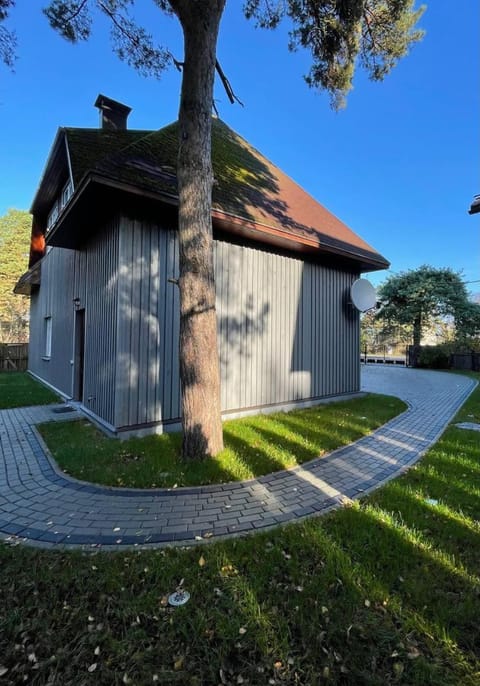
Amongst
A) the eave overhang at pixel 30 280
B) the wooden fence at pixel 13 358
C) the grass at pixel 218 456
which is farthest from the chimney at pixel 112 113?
the wooden fence at pixel 13 358

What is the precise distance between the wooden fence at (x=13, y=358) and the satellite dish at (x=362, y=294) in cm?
1697

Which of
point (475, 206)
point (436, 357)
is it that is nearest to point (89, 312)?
point (475, 206)

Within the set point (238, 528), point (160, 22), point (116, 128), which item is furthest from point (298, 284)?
point (116, 128)

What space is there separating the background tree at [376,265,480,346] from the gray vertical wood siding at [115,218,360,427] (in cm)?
1511

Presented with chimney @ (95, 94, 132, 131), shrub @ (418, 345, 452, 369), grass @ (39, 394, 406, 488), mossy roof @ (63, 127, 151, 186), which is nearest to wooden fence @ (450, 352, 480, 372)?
shrub @ (418, 345, 452, 369)

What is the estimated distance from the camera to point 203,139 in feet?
13.8

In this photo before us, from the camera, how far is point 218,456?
4312mm

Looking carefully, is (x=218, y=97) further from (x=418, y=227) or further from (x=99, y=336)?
(x=418, y=227)

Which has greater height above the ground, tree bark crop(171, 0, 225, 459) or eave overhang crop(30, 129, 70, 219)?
eave overhang crop(30, 129, 70, 219)

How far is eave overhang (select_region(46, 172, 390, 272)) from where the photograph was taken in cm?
505

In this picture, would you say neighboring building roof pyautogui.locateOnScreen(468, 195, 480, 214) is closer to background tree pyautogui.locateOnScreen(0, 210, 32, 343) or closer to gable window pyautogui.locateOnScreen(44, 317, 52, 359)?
gable window pyautogui.locateOnScreen(44, 317, 52, 359)

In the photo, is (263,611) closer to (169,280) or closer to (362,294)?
(169,280)

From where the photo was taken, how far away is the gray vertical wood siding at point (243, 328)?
540cm

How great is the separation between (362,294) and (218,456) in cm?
639
